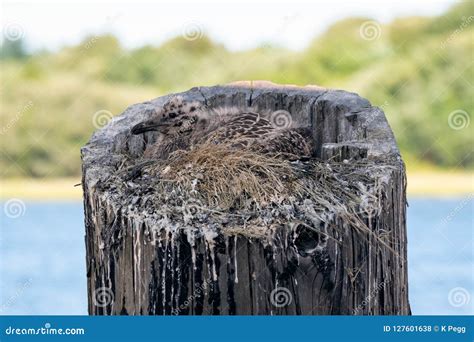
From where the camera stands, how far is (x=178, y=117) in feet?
15.4

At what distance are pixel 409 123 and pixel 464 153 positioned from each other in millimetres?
2923

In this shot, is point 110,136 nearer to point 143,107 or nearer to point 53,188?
point 143,107

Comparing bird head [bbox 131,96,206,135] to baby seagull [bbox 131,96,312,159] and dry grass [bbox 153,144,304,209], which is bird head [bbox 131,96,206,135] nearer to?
baby seagull [bbox 131,96,312,159]

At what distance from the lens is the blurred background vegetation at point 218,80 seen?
19156mm

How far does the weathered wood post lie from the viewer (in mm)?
3037

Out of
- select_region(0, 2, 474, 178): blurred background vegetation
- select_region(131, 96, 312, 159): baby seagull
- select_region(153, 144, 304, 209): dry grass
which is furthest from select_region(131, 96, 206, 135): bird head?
select_region(0, 2, 474, 178): blurred background vegetation

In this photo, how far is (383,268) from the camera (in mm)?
3326

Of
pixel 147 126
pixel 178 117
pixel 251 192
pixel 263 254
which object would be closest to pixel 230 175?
pixel 251 192

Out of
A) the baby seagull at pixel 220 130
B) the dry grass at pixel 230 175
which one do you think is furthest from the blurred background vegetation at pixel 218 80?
the dry grass at pixel 230 175

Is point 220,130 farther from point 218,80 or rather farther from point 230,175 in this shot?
point 218,80

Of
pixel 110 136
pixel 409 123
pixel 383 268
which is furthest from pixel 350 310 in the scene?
pixel 409 123

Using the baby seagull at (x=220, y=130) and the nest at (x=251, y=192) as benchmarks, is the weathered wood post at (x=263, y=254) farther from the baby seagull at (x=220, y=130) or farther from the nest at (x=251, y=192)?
the baby seagull at (x=220, y=130)

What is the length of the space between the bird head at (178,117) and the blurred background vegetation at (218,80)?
535 inches

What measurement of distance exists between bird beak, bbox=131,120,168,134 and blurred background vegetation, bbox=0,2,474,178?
13791mm
